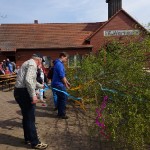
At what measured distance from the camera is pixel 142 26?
7.19m

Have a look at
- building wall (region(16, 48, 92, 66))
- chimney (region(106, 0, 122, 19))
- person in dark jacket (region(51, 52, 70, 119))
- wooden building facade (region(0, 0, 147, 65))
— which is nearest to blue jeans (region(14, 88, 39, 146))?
person in dark jacket (region(51, 52, 70, 119))

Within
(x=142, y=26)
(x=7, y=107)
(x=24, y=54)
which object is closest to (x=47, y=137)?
(x=142, y=26)

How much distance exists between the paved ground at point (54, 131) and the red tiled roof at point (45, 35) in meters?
21.6

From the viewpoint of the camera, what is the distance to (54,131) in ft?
26.5

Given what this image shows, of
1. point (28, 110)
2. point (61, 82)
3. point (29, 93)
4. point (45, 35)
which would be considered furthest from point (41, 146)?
point (45, 35)

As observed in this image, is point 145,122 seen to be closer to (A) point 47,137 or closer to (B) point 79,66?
(A) point 47,137

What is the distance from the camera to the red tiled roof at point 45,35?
106 ft

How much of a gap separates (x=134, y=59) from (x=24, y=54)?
25.2 metres

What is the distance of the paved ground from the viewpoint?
22.6 feet

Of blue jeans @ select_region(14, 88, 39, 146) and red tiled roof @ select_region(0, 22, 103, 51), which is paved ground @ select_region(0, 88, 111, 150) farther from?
red tiled roof @ select_region(0, 22, 103, 51)

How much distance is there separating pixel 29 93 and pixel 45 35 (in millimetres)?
28003

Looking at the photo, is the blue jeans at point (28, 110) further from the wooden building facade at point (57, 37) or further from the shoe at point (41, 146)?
the wooden building facade at point (57, 37)

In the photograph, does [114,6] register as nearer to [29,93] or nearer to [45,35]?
[45,35]

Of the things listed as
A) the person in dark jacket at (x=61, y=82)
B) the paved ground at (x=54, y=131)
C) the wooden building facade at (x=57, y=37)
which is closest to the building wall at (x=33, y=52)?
the wooden building facade at (x=57, y=37)
